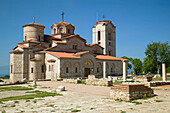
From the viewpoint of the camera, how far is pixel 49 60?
28.7 m

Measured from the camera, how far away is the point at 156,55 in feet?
134

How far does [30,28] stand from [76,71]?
12010 millimetres

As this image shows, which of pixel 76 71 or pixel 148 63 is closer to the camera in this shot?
pixel 76 71

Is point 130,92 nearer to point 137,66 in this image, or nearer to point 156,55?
point 156,55

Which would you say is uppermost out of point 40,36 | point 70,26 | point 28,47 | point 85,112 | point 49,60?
point 70,26

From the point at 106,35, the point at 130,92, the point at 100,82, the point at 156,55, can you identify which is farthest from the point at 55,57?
the point at 156,55

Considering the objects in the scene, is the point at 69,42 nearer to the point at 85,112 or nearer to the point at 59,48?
the point at 59,48

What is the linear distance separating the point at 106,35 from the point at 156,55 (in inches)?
492

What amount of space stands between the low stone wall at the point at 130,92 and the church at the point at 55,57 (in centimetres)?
1386

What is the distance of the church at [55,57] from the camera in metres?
29.0

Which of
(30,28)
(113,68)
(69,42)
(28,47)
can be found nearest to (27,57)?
(28,47)

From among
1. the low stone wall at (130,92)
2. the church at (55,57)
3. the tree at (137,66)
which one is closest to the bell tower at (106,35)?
the church at (55,57)

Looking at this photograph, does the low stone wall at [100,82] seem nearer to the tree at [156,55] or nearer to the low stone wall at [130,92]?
the low stone wall at [130,92]

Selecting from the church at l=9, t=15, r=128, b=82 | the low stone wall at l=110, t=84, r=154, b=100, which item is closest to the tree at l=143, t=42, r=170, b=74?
the church at l=9, t=15, r=128, b=82
